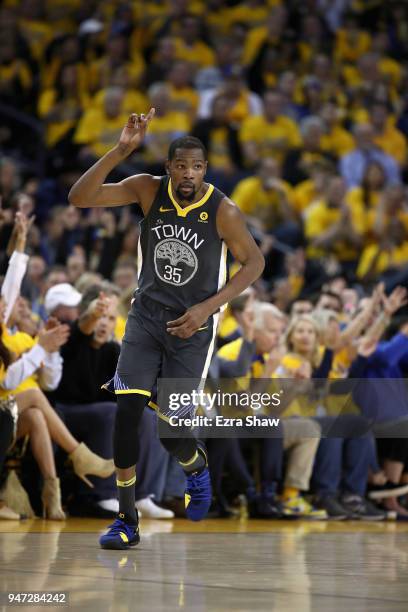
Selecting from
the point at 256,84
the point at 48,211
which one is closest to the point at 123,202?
the point at 48,211

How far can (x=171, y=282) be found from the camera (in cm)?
576

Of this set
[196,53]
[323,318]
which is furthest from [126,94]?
[323,318]

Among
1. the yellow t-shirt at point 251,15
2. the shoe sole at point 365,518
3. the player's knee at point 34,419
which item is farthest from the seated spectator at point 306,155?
the player's knee at point 34,419

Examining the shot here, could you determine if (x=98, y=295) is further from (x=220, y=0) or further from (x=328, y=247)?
(x=220, y=0)

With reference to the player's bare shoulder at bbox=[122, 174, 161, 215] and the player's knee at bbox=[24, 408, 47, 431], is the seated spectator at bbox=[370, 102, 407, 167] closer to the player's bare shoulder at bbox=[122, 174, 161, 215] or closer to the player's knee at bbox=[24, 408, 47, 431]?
the player's knee at bbox=[24, 408, 47, 431]

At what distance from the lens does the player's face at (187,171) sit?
5.73 m

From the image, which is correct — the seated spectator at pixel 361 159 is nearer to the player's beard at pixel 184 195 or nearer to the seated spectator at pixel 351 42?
the seated spectator at pixel 351 42

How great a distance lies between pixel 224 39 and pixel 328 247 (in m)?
4.69

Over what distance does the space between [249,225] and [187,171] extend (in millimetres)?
6690

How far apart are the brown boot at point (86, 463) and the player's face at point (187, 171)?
8.13ft

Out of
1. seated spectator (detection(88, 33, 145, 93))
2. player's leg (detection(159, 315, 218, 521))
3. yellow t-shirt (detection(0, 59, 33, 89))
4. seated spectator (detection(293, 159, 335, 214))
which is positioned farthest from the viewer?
seated spectator (detection(88, 33, 145, 93))

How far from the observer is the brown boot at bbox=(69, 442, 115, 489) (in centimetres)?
766

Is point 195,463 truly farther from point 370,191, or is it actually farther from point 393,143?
point 393,143

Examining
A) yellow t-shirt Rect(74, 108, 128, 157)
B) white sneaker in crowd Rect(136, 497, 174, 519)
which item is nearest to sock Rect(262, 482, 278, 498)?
white sneaker in crowd Rect(136, 497, 174, 519)
